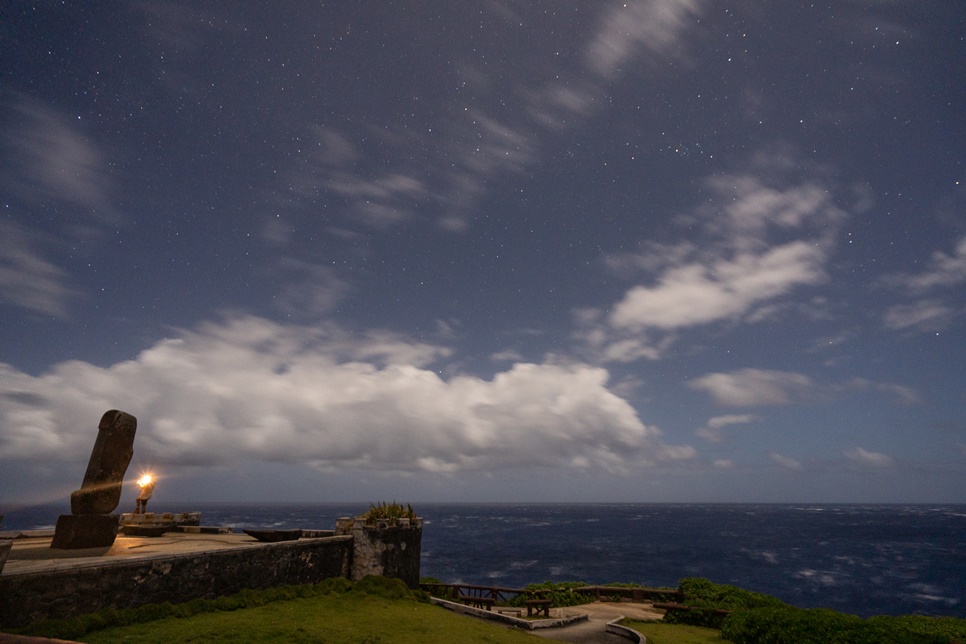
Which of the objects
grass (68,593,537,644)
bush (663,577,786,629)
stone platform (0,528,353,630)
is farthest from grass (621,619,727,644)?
stone platform (0,528,353,630)

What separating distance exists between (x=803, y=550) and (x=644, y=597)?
86201 millimetres

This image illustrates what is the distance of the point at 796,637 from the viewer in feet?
50.8

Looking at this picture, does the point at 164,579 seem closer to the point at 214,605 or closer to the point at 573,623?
the point at 214,605

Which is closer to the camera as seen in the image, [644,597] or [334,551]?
[334,551]

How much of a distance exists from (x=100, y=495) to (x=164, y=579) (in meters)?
4.83

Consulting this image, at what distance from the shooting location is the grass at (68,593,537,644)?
35.4 ft

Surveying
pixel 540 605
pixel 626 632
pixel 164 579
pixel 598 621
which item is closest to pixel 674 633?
pixel 626 632

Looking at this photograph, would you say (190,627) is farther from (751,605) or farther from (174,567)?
(751,605)

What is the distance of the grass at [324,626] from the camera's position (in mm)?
10805

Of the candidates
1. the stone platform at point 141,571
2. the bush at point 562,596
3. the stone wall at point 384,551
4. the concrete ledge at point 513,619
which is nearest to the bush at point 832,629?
the concrete ledge at point 513,619

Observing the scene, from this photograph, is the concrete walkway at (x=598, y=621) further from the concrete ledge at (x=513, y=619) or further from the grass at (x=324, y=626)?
the grass at (x=324, y=626)

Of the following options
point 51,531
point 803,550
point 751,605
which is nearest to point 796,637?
point 751,605

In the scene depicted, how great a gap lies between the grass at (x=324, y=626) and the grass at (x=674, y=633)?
257 inches

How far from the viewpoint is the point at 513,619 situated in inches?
749
